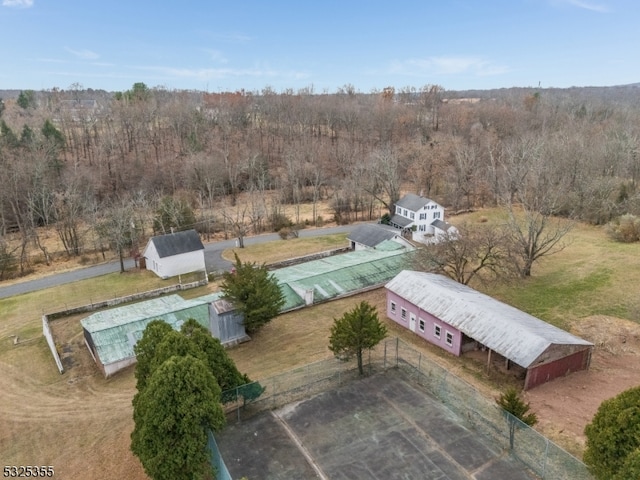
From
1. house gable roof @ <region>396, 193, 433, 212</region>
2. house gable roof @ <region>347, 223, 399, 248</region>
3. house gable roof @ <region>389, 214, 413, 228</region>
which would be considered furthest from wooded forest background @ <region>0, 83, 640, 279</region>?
house gable roof @ <region>347, 223, 399, 248</region>

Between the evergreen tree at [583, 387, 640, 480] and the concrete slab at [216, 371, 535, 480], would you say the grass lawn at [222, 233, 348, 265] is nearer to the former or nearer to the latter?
the concrete slab at [216, 371, 535, 480]

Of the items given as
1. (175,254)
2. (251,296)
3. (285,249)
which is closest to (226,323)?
(251,296)

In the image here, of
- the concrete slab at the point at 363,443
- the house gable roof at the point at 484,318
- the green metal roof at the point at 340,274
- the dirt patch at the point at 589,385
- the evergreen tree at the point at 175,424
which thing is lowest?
the dirt patch at the point at 589,385

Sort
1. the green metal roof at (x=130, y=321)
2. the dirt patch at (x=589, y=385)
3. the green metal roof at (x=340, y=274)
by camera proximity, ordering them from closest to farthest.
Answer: the dirt patch at (x=589, y=385)
the green metal roof at (x=130, y=321)
the green metal roof at (x=340, y=274)

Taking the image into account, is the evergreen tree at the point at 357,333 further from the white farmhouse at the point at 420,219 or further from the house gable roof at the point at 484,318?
the white farmhouse at the point at 420,219

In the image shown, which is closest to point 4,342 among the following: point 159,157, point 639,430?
point 639,430

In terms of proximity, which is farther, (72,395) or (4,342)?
(4,342)

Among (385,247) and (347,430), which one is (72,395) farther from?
(385,247)

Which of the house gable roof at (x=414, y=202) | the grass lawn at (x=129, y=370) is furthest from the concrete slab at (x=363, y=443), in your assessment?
the house gable roof at (x=414, y=202)
